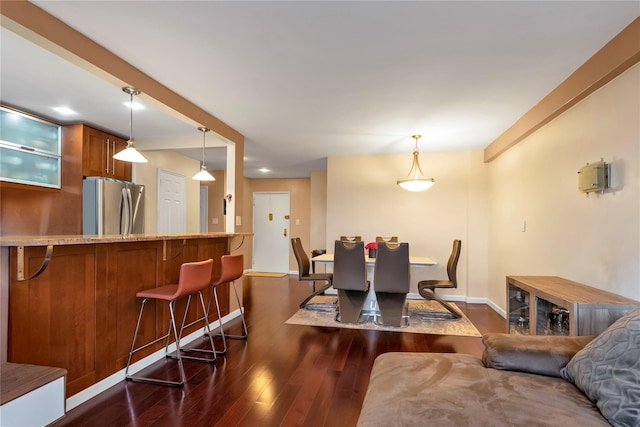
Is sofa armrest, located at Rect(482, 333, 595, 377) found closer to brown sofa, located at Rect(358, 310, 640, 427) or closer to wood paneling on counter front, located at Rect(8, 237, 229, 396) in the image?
brown sofa, located at Rect(358, 310, 640, 427)

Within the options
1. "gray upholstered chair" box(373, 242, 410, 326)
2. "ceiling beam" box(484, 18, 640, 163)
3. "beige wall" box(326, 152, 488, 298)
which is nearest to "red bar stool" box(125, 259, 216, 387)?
"gray upholstered chair" box(373, 242, 410, 326)

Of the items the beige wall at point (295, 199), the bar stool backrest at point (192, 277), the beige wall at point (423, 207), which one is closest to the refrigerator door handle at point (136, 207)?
the bar stool backrest at point (192, 277)

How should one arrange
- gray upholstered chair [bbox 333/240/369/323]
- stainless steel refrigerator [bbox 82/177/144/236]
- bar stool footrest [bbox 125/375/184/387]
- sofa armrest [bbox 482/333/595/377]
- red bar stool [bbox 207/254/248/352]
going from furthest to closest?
stainless steel refrigerator [bbox 82/177/144/236]
gray upholstered chair [bbox 333/240/369/323]
red bar stool [bbox 207/254/248/352]
bar stool footrest [bbox 125/375/184/387]
sofa armrest [bbox 482/333/595/377]

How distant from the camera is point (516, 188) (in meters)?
3.82

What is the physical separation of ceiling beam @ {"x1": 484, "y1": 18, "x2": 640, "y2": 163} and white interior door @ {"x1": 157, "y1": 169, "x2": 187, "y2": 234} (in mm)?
4871

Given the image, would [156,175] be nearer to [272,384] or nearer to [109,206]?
[109,206]

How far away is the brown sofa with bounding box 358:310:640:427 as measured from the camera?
1155 mm

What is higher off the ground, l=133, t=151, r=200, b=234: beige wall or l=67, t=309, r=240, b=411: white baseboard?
l=133, t=151, r=200, b=234: beige wall

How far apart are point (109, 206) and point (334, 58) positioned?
334 centimetres

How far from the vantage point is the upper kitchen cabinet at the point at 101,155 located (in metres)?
3.85

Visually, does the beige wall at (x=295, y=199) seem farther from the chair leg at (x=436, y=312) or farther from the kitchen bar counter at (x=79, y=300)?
the kitchen bar counter at (x=79, y=300)

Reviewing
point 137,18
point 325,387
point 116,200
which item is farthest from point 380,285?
point 116,200

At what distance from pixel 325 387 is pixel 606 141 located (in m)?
2.64

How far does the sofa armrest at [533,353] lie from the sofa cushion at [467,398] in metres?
0.05
